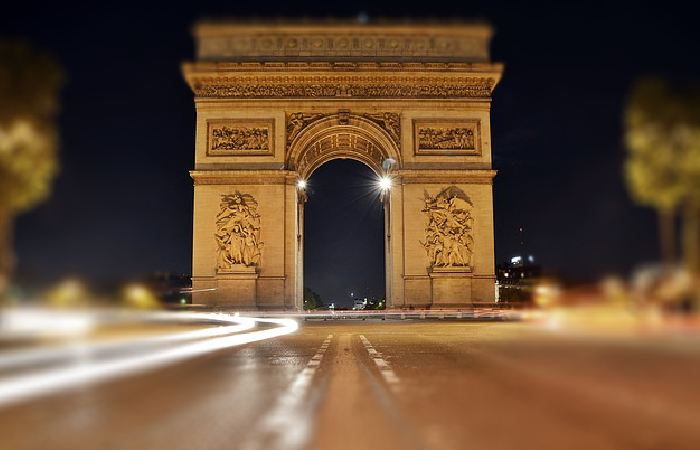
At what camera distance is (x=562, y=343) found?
8.48 metres

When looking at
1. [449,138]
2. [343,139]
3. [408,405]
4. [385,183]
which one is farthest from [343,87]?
[408,405]

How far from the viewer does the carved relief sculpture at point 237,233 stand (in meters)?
35.4

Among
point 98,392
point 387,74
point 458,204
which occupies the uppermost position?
point 387,74

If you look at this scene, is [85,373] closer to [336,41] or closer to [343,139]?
[336,41]

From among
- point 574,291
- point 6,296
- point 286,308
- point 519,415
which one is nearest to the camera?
point 519,415

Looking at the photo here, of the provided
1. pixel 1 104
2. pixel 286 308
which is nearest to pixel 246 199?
pixel 286 308

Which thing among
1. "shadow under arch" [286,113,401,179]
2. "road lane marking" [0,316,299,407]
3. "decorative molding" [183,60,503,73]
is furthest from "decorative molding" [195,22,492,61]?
"road lane marking" [0,316,299,407]

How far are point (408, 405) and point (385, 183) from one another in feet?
116

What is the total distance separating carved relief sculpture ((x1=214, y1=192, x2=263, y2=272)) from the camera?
35.4 metres

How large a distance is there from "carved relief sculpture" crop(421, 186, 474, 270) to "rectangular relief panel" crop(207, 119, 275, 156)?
350 inches

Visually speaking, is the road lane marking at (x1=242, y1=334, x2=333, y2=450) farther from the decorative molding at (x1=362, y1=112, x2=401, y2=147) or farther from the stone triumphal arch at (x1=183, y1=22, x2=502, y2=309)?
the decorative molding at (x1=362, y1=112, x2=401, y2=147)

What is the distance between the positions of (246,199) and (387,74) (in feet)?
32.1

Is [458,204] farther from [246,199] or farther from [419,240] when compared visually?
[246,199]

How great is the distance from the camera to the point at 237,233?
3562 cm
